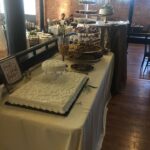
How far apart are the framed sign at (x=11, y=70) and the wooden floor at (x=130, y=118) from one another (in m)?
1.10

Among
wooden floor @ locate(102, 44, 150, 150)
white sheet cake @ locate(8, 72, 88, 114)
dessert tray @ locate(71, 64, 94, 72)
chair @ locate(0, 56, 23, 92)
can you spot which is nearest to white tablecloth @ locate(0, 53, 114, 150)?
white sheet cake @ locate(8, 72, 88, 114)

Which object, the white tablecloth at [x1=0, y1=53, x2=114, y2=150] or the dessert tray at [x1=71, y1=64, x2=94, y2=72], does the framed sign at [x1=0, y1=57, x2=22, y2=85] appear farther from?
the dessert tray at [x1=71, y1=64, x2=94, y2=72]

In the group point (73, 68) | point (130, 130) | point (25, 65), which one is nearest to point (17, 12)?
point (25, 65)

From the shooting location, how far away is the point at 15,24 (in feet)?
5.60

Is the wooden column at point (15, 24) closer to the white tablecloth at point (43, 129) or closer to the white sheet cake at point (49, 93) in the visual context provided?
the white sheet cake at point (49, 93)

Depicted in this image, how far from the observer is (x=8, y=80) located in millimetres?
1169

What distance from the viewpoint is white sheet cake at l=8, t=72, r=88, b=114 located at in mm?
1007

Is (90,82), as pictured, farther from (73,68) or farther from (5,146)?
(5,146)

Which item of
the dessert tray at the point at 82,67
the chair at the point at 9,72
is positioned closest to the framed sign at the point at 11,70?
the chair at the point at 9,72

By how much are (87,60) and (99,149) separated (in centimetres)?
77

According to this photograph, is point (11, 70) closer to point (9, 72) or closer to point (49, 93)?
point (9, 72)

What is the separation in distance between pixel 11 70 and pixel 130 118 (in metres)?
1.65

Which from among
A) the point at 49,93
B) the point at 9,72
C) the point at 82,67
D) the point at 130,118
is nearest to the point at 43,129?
the point at 49,93

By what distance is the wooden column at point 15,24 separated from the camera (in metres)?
1.61
